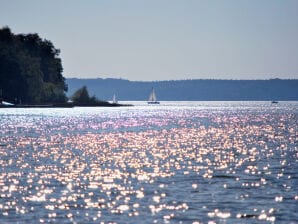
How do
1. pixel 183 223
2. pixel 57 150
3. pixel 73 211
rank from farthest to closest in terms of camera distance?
pixel 57 150 < pixel 73 211 < pixel 183 223

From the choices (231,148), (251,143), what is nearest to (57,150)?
(231,148)

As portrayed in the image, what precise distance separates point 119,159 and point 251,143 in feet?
94.0

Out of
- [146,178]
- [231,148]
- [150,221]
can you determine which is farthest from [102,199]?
Result: [231,148]

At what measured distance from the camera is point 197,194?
1737 inches

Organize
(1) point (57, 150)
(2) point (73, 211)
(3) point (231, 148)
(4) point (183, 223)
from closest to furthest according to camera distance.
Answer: (4) point (183, 223) < (2) point (73, 211) < (1) point (57, 150) < (3) point (231, 148)

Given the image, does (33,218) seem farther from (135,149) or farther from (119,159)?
(135,149)

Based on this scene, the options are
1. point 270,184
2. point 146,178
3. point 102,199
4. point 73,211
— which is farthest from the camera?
point 146,178

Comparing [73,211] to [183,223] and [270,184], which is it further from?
[270,184]

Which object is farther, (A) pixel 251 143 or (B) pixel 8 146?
(A) pixel 251 143

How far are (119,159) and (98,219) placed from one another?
105 feet

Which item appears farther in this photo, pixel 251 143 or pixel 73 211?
pixel 251 143

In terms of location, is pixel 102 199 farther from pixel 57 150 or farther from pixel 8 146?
pixel 8 146

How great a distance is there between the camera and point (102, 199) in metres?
42.2

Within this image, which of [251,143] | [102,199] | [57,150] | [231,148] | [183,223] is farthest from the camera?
[251,143]
